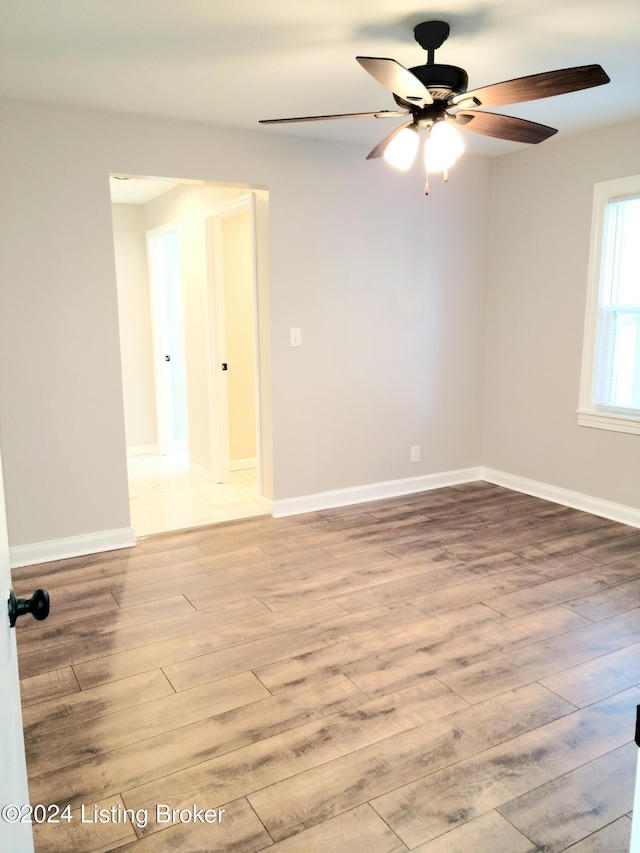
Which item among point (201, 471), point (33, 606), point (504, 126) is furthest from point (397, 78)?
point (201, 471)

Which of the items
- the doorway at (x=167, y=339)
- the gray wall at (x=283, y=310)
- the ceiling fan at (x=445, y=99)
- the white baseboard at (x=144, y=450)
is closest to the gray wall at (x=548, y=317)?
the gray wall at (x=283, y=310)

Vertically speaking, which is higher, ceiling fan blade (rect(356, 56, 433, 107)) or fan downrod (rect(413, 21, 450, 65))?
fan downrod (rect(413, 21, 450, 65))

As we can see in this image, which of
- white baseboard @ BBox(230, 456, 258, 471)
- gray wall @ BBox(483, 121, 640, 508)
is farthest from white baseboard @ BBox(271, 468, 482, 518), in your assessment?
white baseboard @ BBox(230, 456, 258, 471)

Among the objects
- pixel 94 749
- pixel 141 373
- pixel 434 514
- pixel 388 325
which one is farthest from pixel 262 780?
pixel 141 373

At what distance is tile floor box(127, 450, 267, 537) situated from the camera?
4.35m

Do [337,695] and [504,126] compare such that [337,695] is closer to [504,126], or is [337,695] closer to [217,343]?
[504,126]

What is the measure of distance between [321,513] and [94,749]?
2.52 m

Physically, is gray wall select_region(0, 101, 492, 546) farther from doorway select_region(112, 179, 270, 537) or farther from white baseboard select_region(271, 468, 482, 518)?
doorway select_region(112, 179, 270, 537)

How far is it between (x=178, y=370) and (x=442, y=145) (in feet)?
15.7

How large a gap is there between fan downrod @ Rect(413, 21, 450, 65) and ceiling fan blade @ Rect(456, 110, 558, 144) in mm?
264

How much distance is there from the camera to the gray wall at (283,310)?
3.38 metres

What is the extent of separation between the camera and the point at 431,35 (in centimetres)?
244

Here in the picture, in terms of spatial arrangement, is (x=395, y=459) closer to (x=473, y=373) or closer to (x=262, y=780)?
(x=473, y=373)

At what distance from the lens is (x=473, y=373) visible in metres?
5.06
